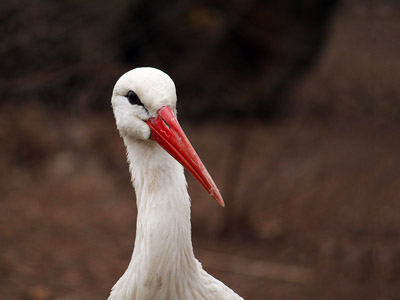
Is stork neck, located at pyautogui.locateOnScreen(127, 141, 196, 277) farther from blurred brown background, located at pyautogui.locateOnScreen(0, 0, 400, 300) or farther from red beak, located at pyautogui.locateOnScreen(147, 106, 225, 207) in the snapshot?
blurred brown background, located at pyautogui.locateOnScreen(0, 0, 400, 300)

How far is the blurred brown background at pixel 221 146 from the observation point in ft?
19.4

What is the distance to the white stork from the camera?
101 inches

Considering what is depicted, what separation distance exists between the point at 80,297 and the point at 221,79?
456cm

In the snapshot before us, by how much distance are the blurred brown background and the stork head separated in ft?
10.3

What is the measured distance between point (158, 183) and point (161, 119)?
0.33 metres

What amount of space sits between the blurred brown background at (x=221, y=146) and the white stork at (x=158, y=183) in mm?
2957

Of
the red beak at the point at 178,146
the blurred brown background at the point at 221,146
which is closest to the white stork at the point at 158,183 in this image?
the red beak at the point at 178,146

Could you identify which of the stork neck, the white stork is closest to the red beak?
the white stork

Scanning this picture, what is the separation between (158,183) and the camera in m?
2.65

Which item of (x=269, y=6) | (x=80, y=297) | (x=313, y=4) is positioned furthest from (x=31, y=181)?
(x=313, y=4)

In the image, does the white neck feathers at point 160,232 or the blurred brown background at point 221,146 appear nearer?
the white neck feathers at point 160,232

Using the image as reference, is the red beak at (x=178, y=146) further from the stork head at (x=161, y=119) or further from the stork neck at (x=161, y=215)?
the stork neck at (x=161, y=215)

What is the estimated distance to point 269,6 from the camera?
8211mm

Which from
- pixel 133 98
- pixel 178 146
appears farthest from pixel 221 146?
pixel 178 146
